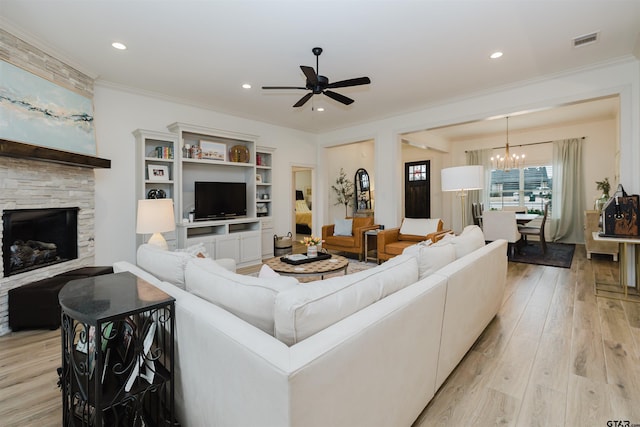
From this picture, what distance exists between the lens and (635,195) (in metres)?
3.39

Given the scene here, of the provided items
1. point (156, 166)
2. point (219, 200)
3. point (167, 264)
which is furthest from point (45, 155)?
point (219, 200)

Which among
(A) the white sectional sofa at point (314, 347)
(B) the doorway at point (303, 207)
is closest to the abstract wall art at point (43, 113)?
(A) the white sectional sofa at point (314, 347)

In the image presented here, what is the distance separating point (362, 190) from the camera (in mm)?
8695

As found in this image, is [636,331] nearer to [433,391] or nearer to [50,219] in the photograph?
[433,391]

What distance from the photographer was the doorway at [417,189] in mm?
9047

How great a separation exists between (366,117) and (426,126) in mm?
1233

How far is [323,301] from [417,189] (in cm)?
882

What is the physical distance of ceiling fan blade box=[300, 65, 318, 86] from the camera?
2.86m

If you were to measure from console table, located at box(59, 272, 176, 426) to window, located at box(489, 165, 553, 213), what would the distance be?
8663 mm

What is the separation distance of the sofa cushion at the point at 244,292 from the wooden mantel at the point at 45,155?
2396 mm

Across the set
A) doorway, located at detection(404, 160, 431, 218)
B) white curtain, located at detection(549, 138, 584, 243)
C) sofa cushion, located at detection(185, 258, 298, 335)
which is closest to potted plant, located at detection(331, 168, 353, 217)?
doorway, located at detection(404, 160, 431, 218)

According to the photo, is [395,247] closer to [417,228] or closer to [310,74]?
[417,228]

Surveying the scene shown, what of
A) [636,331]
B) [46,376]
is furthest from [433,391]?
[46,376]

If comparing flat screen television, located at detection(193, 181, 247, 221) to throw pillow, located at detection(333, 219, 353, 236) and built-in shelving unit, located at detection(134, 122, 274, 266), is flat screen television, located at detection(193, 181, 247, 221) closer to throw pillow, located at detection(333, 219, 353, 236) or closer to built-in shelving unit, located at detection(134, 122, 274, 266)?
→ built-in shelving unit, located at detection(134, 122, 274, 266)
